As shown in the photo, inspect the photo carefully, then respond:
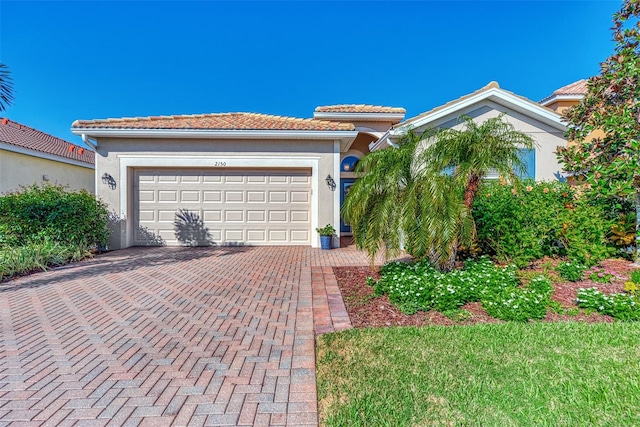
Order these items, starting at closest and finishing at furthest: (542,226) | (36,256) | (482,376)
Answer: (482,376), (542,226), (36,256)

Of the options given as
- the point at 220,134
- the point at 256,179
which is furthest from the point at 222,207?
the point at 220,134

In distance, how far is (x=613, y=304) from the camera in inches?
168

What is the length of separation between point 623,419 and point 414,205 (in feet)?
11.1

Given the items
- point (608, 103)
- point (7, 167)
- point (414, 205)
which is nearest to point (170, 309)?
point (414, 205)

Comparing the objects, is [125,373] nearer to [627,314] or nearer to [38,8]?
[627,314]

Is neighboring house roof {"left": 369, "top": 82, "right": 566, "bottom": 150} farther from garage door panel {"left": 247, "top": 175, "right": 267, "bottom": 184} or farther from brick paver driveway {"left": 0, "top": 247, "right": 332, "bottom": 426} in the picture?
brick paver driveway {"left": 0, "top": 247, "right": 332, "bottom": 426}

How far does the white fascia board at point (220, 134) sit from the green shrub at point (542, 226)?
5141 mm

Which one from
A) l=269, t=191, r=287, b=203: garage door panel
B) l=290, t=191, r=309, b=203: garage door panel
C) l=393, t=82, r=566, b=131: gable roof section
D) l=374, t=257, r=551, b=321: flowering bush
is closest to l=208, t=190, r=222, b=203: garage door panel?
l=269, t=191, r=287, b=203: garage door panel

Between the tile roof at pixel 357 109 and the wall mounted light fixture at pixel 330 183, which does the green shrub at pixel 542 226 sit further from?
the tile roof at pixel 357 109

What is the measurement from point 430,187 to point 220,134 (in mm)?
7306

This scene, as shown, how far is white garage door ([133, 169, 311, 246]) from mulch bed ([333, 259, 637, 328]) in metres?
4.64

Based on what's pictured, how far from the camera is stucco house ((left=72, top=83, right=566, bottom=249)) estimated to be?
9.83 m

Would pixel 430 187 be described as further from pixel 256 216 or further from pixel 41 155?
pixel 41 155

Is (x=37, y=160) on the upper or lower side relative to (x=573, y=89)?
lower
